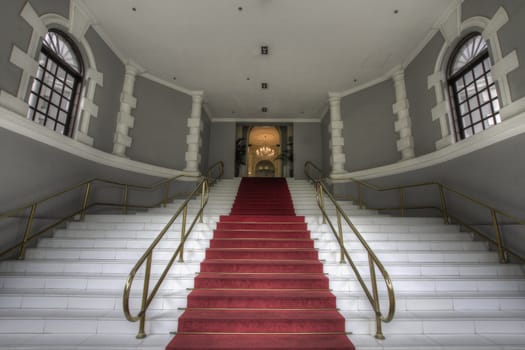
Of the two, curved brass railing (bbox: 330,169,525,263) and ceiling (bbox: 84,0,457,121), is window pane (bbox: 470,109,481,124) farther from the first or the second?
ceiling (bbox: 84,0,457,121)

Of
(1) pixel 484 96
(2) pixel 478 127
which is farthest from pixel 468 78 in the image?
(2) pixel 478 127

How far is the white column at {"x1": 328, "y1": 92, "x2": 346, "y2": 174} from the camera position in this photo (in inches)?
347

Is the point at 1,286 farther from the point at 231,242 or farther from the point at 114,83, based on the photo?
the point at 114,83

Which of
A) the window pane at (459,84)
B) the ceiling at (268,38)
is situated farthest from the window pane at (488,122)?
the ceiling at (268,38)

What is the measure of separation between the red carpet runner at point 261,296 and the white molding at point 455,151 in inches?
133

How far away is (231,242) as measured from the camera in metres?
4.56

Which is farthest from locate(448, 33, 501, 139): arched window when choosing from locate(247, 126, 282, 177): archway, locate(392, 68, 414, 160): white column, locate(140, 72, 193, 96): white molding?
locate(247, 126, 282, 177): archway

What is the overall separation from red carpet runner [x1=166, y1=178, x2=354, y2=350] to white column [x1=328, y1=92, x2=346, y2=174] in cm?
418

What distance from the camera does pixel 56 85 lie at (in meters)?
5.38

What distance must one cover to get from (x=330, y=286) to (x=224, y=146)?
346 inches

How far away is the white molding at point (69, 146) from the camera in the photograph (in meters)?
3.99

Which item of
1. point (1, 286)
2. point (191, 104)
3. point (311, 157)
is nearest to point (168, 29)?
point (191, 104)

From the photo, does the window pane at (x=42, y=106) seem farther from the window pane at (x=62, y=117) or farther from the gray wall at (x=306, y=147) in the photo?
the gray wall at (x=306, y=147)

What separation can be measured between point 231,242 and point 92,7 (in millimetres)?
5902
